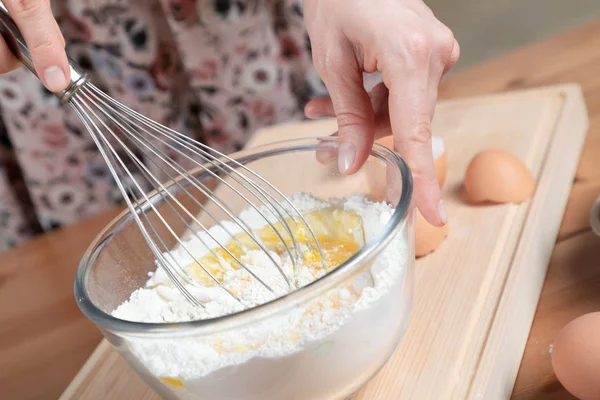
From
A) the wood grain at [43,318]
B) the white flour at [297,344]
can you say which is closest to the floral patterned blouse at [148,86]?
the wood grain at [43,318]

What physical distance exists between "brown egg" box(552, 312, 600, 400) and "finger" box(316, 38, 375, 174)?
0.23 metres

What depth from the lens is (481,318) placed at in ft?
1.92

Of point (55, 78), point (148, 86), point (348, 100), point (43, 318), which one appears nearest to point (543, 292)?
point (348, 100)

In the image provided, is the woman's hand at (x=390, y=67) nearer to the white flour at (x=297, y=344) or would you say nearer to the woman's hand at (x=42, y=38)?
the white flour at (x=297, y=344)

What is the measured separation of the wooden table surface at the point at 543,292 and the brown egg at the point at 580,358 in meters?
0.04

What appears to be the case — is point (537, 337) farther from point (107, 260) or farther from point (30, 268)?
point (30, 268)

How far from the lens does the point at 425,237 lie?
0.67 metres

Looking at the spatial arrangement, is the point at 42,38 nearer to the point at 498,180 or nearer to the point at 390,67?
the point at 390,67

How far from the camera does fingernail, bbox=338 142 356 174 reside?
594 mm

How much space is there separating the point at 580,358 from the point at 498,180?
29 cm

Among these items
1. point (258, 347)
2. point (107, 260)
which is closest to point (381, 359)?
point (258, 347)

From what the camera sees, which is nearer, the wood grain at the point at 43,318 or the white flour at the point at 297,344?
the white flour at the point at 297,344

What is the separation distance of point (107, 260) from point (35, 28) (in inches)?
8.4

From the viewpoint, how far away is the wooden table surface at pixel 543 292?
23.5 inches
